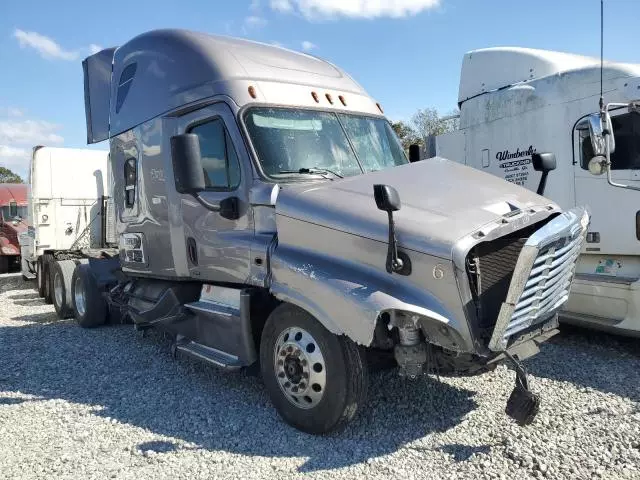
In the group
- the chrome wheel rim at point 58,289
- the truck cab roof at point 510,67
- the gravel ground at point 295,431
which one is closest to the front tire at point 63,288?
the chrome wheel rim at point 58,289

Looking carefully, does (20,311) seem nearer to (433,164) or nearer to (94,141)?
(94,141)

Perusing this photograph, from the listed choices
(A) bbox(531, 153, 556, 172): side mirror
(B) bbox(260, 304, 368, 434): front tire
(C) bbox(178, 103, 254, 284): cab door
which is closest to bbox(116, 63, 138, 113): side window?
(C) bbox(178, 103, 254, 284): cab door

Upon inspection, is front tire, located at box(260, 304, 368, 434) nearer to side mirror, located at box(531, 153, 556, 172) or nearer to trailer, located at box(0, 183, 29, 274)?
side mirror, located at box(531, 153, 556, 172)

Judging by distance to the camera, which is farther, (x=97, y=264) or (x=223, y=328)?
(x=97, y=264)

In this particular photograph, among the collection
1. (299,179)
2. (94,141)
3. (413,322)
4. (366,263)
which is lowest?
(413,322)

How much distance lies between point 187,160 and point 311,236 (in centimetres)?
117

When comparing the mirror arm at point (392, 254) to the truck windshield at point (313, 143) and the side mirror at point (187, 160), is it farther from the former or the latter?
the side mirror at point (187, 160)

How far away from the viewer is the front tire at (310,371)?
13.1 feet

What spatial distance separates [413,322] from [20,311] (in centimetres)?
933

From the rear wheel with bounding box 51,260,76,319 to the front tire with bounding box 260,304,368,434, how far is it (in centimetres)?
597

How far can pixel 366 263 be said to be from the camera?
12.8 ft

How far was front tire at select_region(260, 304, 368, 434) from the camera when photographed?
400 centimetres

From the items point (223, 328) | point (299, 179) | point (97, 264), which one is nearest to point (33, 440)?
point (223, 328)

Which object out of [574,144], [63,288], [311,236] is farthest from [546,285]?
[63,288]
